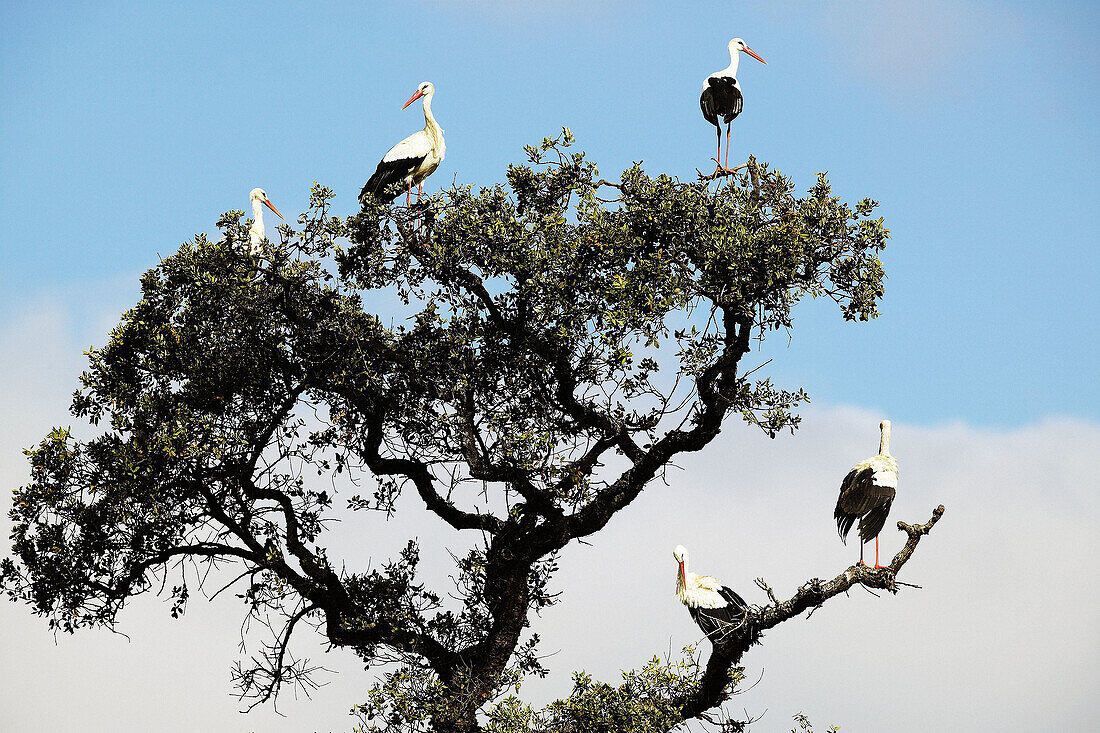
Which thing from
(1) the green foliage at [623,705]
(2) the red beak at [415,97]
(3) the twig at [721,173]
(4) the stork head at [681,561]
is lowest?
(1) the green foliage at [623,705]

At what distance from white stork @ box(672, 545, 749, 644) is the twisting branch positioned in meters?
0.25

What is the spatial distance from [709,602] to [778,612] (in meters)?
1.61

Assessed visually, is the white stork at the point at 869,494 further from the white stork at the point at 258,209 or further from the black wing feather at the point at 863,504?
the white stork at the point at 258,209

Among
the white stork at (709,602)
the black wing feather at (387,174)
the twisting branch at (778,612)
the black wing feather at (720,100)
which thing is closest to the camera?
the twisting branch at (778,612)

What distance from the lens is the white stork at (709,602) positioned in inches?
563

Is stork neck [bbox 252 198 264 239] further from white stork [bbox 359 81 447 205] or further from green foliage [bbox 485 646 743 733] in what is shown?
green foliage [bbox 485 646 743 733]

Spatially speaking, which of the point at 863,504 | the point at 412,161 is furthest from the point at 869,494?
the point at 412,161

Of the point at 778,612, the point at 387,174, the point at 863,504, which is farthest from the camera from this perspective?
the point at 387,174

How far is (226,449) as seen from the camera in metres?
13.8

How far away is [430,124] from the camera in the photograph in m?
16.8

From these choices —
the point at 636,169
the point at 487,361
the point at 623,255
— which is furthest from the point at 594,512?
the point at 636,169

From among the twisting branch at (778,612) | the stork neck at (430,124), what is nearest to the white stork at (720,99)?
the stork neck at (430,124)

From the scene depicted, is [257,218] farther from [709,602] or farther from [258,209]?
[709,602]

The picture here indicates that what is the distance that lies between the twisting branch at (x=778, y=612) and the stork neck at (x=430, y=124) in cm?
771
